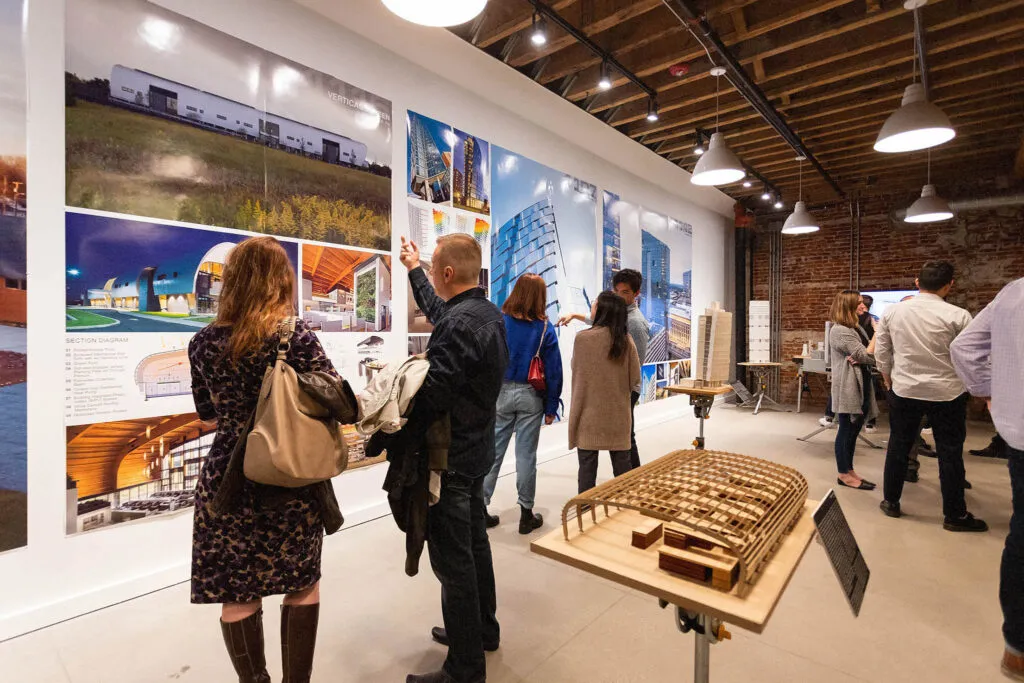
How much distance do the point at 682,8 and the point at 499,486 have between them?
150 inches

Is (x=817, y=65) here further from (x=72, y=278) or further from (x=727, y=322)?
(x=72, y=278)

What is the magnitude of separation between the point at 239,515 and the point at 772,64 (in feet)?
17.7

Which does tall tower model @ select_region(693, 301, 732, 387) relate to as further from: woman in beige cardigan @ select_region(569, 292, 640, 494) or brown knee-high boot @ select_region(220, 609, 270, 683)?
brown knee-high boot @ select_region(220, 609, 270, 683)

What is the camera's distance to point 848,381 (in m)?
4.09

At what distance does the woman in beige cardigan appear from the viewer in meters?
2.94

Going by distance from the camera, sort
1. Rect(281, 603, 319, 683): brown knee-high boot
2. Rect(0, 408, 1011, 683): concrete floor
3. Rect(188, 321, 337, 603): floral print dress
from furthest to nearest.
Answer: Rect(0, 408, 1011, 683): concrete floor < Rect(281, 603, 319, 683): brown knee-high boot < Rect(188, 321, 337, 603): floral print dress

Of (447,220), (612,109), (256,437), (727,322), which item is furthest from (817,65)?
(256,437)

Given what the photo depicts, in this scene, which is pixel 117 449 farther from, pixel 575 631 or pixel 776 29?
pixel 776 29

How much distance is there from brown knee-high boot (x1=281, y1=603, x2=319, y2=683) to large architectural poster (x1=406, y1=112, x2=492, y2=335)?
231 cm

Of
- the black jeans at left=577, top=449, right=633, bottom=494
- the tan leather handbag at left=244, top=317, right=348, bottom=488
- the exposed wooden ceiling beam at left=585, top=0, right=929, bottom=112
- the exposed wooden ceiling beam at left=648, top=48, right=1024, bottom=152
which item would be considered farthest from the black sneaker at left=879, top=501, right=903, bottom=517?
the tan leather handbag at left=244, top=317, right=348, bottom=488

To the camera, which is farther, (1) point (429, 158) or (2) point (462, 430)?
(1) point (429, 158)

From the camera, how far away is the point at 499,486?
4.27 m

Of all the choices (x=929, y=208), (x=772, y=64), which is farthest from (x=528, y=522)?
(x=929, y=208)

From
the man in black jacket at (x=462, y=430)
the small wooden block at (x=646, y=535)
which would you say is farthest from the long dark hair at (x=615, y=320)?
the small wooden block at (x=646, y=535)
